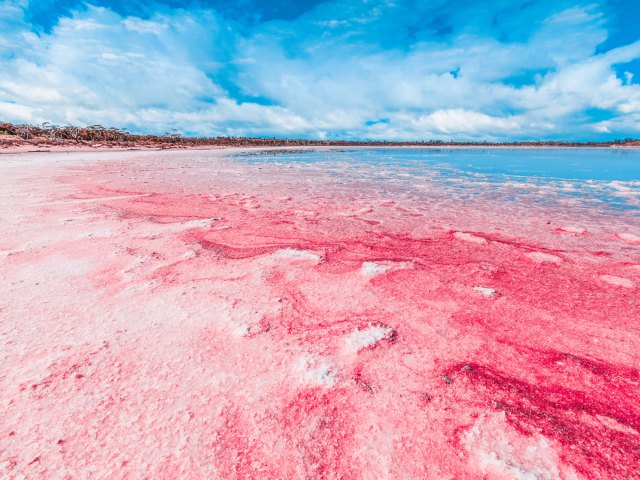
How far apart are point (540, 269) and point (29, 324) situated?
4850 mm

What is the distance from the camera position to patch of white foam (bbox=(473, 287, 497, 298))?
3060 millimetres

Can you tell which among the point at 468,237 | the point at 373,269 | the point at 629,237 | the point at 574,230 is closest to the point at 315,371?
the point at 373,269

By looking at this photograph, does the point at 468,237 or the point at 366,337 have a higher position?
the point at 366,337

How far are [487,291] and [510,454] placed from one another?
1824mm

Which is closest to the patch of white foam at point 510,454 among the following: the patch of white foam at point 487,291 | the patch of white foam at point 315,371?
the patch of white foam at point 315,371

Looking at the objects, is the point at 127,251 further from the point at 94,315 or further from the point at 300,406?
the point at 300,406

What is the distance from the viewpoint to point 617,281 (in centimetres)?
339

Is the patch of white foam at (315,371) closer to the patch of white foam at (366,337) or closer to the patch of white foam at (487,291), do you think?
the patch of white foam at (366,337)

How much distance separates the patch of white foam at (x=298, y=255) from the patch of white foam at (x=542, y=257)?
266 centimetres

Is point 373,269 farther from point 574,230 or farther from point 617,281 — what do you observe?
point 574,230

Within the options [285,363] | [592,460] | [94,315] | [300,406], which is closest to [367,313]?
[285,363]

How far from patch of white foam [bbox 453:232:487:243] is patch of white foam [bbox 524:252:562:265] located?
67 cm

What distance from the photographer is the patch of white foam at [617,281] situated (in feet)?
10.8

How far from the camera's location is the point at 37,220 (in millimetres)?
5102
